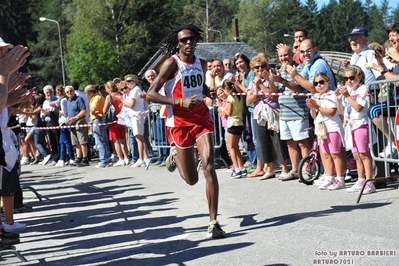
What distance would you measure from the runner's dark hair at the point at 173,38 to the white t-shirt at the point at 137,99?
23.4ft

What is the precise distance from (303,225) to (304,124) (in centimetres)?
390

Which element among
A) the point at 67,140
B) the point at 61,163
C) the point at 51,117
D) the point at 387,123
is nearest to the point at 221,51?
the point at 51,117

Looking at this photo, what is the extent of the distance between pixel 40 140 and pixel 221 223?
1330 cm

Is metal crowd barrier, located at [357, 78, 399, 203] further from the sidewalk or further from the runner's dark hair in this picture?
the runner's dark hair

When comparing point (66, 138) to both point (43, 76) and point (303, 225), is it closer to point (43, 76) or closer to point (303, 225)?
point (303, 225)

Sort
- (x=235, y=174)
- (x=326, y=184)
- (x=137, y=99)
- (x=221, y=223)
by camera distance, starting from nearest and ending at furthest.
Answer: (x=221, y=223)
(x=326, y=184)
(x=235, y=174)
(x=137, y=99)

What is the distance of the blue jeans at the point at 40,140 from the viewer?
20891 mm

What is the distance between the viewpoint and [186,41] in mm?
8367

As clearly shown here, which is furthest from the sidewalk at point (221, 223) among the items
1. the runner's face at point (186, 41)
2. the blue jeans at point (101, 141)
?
the blue jeans at point (101, 141)

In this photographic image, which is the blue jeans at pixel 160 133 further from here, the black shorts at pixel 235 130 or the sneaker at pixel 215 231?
the sneaker at pixel 215 231

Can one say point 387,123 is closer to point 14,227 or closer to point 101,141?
point 14,227

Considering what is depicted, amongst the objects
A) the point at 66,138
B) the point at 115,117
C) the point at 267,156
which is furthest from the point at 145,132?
the point at 267,156

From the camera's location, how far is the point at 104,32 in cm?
8012

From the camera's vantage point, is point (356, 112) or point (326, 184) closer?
point (356, 112)
